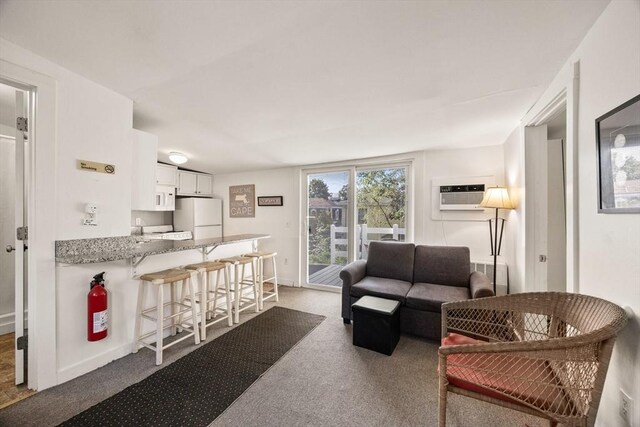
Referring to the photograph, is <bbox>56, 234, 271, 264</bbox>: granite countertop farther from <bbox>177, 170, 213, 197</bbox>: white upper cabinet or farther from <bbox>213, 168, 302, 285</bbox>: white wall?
<bbox>177, 170, 213, 197</bbox>: white upper cabinet

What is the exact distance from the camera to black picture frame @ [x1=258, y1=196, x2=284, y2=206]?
4.64m

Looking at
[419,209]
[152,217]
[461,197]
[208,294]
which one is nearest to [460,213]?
[461,197]

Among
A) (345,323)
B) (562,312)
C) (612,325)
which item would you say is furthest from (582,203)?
(345,323)

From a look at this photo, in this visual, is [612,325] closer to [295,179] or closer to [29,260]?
[29,260]

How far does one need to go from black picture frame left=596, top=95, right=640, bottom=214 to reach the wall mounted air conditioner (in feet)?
6.85

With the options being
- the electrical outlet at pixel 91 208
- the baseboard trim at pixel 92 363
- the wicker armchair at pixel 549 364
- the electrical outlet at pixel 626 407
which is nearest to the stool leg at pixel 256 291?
the baseboard trim at pixel 92 363

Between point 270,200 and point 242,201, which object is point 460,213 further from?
point 242,201

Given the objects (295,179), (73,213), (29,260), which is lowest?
(29,260)

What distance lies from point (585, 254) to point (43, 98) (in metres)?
3.68

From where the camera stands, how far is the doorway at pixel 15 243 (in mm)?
1800

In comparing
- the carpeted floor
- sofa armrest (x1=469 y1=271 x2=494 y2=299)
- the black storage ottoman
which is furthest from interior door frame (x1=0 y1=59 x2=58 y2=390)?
sofa armrest (x1=469 y1=271 x2=494 y2=299)

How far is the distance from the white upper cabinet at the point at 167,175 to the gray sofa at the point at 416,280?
351cm

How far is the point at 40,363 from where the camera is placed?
1.75 meters

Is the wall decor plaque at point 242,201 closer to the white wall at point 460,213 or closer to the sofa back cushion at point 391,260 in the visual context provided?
the sofa back cushion at point 391,260
